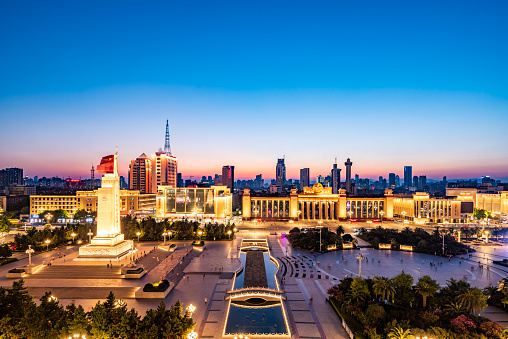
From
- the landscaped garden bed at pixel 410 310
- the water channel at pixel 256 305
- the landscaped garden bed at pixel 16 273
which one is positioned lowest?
the water channel at pixel 256 305

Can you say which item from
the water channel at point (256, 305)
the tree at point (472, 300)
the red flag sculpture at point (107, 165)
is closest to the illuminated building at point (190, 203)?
the red flag sculpture at point (107, 165)

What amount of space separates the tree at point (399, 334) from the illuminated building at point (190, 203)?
69.3 m

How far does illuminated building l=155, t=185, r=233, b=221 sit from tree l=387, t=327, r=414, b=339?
227ft

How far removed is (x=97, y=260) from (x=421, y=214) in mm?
84900

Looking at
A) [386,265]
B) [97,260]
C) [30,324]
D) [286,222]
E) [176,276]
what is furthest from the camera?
[286,222]

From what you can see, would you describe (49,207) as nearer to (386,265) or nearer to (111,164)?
(111,164)

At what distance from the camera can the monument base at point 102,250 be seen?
1609 inches

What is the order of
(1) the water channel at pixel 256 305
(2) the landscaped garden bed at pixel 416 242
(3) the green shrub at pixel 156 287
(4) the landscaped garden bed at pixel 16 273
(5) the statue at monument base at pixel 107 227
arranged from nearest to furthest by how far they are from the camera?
(1) the water channel at pixel 256 305, (3) the green shrub at pixel 156 287, (4) the landscaped garden bed at pixel 16 273, (5) the statue at monument base at pixel 107 227, (2) the landscaped garden bed at pixel 416 242

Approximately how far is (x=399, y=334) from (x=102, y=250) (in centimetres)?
3646

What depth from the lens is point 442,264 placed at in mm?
44094

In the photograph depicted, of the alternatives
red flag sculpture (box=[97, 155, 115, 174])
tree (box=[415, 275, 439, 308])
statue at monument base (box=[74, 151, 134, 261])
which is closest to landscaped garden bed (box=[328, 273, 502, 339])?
→ tree (box=[415, 275, 439, 308])

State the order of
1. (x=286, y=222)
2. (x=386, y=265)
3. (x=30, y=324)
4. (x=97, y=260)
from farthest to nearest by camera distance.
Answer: (x=286, y=222) < (x=386, y=265) < (x=97, y=260) < (x=30, y=324)

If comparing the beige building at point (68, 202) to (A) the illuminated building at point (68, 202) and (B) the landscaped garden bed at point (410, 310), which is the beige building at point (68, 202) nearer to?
(A) the illuminated building at point (68, 202)

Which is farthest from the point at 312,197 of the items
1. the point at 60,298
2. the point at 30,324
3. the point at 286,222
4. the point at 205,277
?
the point at 30,324
